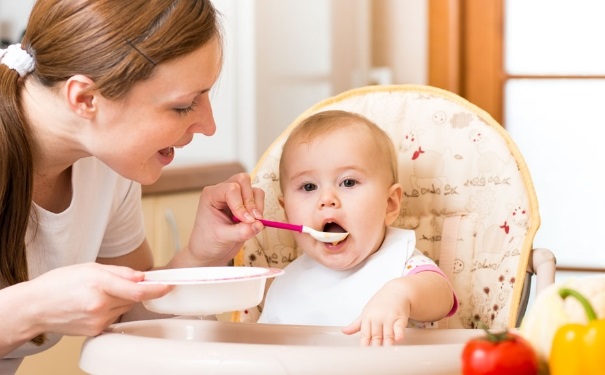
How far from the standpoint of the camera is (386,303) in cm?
135

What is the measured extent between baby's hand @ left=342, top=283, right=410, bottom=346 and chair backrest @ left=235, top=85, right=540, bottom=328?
0.30m

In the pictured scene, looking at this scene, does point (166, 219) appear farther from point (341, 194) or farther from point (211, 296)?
point (211, 296)

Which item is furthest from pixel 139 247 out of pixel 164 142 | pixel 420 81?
pixel 420 81

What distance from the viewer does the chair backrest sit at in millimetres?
1639

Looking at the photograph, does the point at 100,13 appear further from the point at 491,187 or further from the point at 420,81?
the point at 420,81

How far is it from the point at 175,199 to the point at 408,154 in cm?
98

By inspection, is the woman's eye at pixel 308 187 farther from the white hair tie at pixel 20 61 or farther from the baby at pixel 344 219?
the white hair tie at pixel 20 61

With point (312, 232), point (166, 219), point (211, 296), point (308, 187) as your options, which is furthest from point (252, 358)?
point (166, 219)

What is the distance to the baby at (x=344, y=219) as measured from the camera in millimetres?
1561

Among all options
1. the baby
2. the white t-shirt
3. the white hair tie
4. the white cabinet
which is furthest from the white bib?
the white cabinet

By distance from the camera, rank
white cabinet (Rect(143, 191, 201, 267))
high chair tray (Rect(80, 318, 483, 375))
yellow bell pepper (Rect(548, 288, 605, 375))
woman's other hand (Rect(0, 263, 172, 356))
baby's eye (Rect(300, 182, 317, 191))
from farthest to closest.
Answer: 1. white cabinet (Rect(143, 191, 201, 267))
2. baby's eye (Rect(300, 182, 317, 191))
3. woman's other hand (Rect(0, 263, 172, 356))
4. high chair tray (Rect(80, 318, 483, 375))
5. yellow bell pepper (Rect(548, 288, 605, 375))

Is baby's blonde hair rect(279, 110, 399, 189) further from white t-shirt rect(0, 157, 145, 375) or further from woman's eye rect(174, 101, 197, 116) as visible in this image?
white t-shirt rect(0, 157, 145, 375)

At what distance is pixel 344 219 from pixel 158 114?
1.14 ft

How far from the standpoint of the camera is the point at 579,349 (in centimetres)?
92
